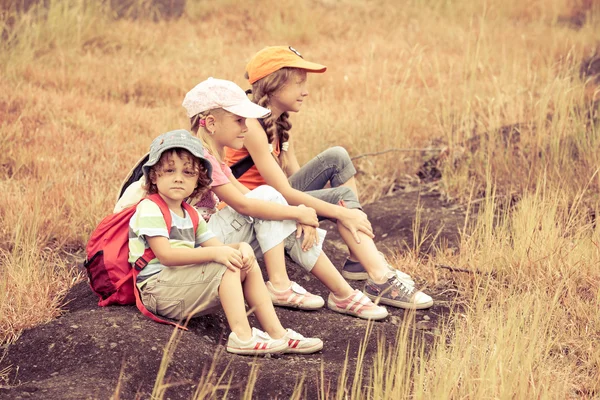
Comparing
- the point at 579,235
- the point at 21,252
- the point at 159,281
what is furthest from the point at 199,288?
the point at 579,235

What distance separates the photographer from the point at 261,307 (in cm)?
331

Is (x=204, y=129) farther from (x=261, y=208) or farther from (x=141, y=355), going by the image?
(x=141, y=355)

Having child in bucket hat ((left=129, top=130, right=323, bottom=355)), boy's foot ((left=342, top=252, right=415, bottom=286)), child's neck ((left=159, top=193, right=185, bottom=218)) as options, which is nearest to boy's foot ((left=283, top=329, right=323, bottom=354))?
child in bucket hat ((left=129, top=130, right=323, bottom=355))

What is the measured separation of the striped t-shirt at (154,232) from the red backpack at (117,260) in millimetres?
24

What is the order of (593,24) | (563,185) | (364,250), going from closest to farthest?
(364,250)
(563,185)
(593,24)

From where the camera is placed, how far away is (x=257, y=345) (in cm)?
320

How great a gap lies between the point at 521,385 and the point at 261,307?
1124mm

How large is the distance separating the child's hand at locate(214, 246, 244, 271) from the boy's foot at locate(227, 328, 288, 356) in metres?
0.27

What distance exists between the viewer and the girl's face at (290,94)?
396cm

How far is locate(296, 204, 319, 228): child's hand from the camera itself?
3.61 meters

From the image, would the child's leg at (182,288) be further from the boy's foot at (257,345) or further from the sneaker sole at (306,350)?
the sneaker sole at (306,350)

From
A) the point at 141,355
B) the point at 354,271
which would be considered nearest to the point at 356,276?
the point at 354,271

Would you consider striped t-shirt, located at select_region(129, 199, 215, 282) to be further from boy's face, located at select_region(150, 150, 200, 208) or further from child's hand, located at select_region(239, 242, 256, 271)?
child's hand, located at select_region(239, 242, 256, 271)

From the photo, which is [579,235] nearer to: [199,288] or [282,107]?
[282,107]
